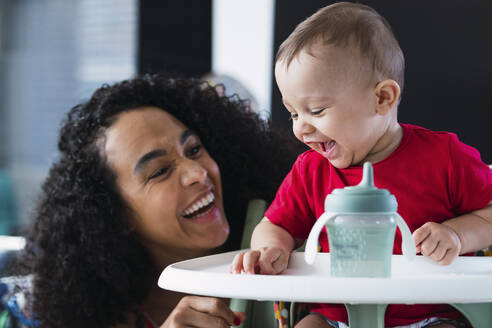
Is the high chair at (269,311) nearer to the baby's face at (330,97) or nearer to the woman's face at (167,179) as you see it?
the woman's face at (167,179)

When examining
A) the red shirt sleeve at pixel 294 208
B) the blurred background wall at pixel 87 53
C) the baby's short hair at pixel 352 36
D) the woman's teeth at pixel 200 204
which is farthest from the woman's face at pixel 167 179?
the blurred background wall at pixel 87 53

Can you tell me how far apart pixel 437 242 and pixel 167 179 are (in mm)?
845

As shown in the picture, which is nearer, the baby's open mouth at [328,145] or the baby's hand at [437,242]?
the baby's hand at [437,242]

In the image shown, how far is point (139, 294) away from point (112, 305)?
85 mm

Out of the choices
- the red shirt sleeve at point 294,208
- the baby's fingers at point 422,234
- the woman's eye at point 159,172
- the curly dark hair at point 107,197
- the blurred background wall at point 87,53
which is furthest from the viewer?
the blurred background wall at point 87,53

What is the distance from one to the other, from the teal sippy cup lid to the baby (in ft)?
0.43

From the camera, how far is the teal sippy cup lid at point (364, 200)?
A: 0.88 m

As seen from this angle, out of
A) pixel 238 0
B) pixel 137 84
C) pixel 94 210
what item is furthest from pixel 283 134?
pixel 238 0

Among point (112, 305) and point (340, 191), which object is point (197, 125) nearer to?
point (112, 305)

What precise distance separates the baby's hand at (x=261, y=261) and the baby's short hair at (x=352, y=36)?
318 mm

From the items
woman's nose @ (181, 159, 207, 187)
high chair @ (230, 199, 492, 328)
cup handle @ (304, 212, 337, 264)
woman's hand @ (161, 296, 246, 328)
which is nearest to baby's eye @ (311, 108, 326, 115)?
cup handle @ (304, 212, 337, 264)

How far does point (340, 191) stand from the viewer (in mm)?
903

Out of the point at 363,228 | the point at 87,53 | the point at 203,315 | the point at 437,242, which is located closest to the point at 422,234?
the point at 437,242

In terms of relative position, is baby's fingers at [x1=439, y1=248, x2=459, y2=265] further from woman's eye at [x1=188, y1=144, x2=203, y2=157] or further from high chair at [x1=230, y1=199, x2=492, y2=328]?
woman's eye at [x1=188, y1=144, x2=203, y2=157]
